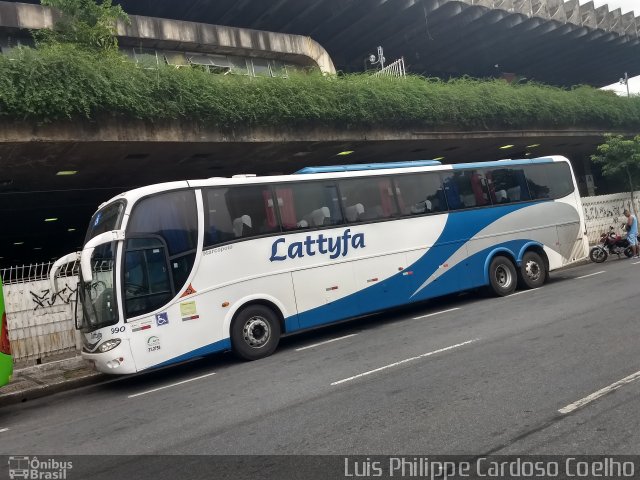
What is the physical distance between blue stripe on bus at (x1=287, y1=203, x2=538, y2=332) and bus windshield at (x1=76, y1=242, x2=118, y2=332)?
321 centimetres

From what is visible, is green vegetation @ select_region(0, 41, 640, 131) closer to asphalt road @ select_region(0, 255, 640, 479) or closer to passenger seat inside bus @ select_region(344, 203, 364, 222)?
passenger seat inside bus @ select_region(344, 203, 364, 222)

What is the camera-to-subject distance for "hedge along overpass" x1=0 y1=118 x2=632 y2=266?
1299cm

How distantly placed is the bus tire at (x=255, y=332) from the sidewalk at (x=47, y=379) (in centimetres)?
287

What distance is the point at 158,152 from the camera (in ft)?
48.7

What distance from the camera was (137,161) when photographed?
15.5m

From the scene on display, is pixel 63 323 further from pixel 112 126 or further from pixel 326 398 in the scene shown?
pixel 326 398

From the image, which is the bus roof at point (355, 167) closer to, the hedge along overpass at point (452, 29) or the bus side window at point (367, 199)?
the bus side window at point (367, 199)

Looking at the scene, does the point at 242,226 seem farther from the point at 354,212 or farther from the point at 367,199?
the point at 367,199

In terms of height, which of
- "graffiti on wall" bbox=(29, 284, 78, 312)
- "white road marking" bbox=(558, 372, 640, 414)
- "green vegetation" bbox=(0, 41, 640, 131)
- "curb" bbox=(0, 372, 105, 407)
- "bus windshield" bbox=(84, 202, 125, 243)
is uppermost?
"green vegetation" bbox=(0, 41, 640, 131)

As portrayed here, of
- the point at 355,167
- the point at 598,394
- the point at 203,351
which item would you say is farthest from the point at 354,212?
the point at 598,394

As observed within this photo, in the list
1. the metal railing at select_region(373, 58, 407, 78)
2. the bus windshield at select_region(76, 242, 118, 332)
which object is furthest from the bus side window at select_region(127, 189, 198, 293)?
the metal railing at select_region(373, 58, 407, 78)

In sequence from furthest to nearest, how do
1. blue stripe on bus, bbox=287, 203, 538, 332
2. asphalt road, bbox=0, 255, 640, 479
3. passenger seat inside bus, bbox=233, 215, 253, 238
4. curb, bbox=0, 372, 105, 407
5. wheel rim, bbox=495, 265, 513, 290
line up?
wheel rim, bbox=495, 265, 513, 290 → blue stripe on bus, bbox=287, 203, 538, 332 → passenger seat inside bus, bbox=233, 215, 253, 238 → curb, bbox=0, 372, 105, 407 → asphalt road, bbox=0, 255, 640, 479

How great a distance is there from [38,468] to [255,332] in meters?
4.79

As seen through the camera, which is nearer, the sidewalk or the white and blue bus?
the white and blue bus
